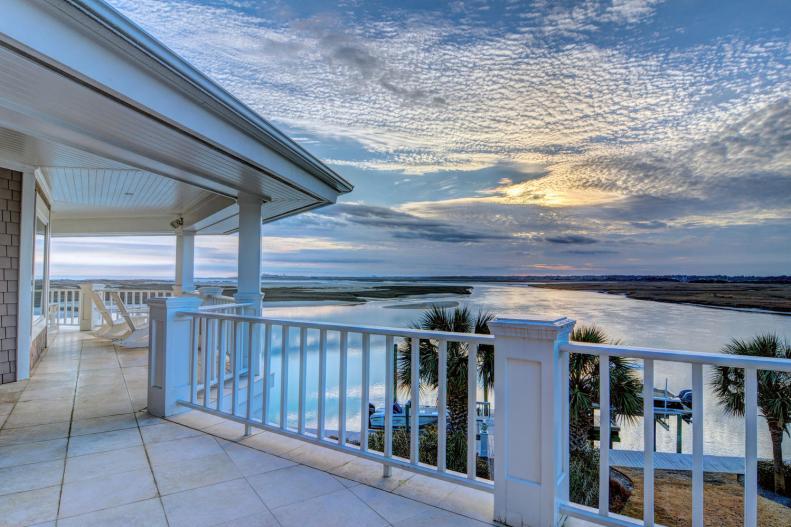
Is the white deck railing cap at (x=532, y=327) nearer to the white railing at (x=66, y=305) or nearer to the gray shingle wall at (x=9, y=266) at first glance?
the gray shingle wall at (x=9, y=266)

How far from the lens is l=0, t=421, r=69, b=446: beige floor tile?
3.04 meters

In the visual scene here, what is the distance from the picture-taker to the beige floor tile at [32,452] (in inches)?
106

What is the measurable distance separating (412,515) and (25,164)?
5763mm

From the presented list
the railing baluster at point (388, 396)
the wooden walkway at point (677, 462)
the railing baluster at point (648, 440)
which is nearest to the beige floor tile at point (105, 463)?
the railing baluster at point (388, 396)

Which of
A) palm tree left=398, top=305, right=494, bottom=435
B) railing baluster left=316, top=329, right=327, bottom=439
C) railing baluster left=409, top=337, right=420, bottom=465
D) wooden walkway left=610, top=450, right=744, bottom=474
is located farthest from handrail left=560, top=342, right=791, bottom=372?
wooden walkway left=610, top=450, right=744, bottom=474

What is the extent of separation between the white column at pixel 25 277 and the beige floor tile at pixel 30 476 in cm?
315

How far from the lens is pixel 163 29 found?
4.80m

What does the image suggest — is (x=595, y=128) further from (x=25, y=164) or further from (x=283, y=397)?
(x=25, y=164)

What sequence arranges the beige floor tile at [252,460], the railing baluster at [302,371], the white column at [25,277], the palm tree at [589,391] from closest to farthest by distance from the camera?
the beige floor tile at [252,460]
the railing baluster at [302,371]
the white column at [25,277]
the palm tree at [589,391]

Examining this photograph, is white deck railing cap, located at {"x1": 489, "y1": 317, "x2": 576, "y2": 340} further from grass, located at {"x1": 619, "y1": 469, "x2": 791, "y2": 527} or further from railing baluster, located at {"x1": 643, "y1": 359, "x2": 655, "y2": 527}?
grass, located at {"x1": 619, "y1": 469, "x2": 791, "y2": 527}

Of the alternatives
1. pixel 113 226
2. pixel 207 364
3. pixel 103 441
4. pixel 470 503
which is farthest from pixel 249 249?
pixel 113 226

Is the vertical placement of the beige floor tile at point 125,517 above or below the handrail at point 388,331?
below

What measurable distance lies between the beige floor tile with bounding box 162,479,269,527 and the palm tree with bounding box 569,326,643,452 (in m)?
6.38

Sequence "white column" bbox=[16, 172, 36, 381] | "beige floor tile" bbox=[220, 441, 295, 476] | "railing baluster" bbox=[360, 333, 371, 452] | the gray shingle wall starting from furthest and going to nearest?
"white column" bbox=[16, 172, 36, 381]
the gray shingle wall
"beige floor tile" bbox=[220, 441, 295, 476]
"railing baluster" bbox=[360, 333, 371, 452]
